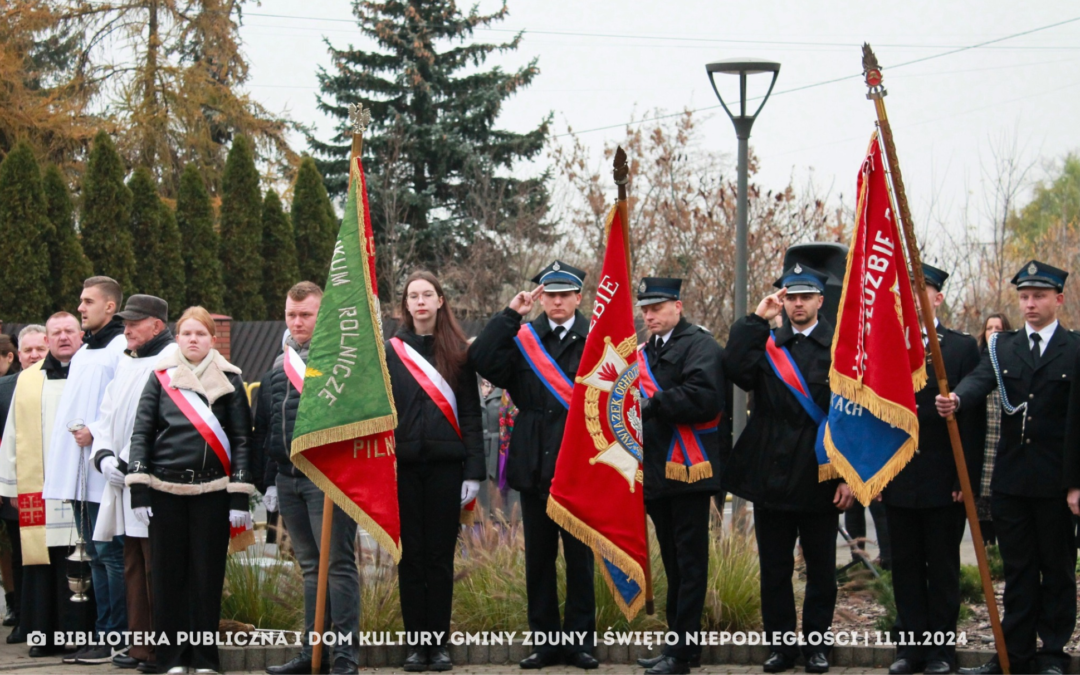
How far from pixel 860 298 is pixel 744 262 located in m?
3.81

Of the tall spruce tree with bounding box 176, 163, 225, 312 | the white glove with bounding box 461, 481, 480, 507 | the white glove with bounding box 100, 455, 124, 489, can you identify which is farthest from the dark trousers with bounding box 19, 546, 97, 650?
the tall spruce tree with bounding box 176, 163, 225, 312

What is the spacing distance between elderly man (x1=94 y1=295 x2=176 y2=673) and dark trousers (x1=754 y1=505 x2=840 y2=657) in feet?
11.4

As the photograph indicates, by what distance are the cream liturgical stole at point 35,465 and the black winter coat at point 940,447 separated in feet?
16.6

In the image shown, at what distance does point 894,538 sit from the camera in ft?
21.4

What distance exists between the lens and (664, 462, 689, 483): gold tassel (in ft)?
21.7

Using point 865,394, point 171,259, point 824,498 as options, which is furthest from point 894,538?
point 171,259

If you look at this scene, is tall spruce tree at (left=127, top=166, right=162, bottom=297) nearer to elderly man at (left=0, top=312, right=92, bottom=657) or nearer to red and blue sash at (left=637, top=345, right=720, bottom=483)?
elderly man at (left=0, top=312, right=92, bottom=657)

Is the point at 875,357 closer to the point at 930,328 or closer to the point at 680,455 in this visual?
the point at 930,328

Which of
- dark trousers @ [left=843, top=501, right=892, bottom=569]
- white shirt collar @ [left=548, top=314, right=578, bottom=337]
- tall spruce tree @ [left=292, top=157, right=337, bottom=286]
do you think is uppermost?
tall spruce tree @ [left=292, top=157, right=337, bottom=286]

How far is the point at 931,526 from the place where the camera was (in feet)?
21.0

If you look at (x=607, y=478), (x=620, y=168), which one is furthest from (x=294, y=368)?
(x=620, y=168)

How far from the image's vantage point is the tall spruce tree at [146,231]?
22.3 meters

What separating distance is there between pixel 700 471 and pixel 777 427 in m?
0.50

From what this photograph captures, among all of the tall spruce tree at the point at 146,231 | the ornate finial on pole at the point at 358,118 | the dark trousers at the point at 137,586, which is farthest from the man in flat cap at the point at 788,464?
the tall spruce tree at the point at 146,231
